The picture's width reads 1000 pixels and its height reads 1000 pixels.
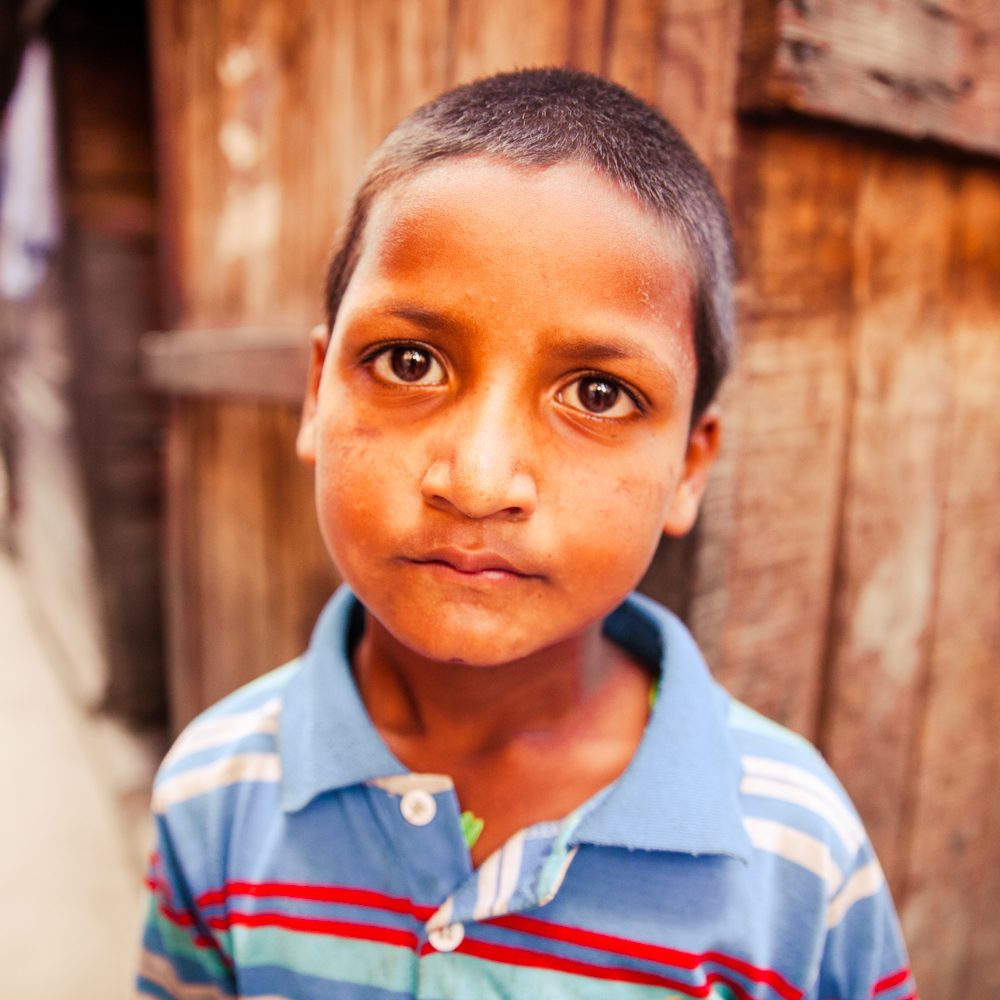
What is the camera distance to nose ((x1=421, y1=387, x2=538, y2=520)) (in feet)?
2.25

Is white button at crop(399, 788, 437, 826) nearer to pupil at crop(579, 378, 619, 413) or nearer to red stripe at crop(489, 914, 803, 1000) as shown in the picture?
red stripe at crop(489, 914, 803, 1000)

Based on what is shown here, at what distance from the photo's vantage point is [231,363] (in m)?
1.77

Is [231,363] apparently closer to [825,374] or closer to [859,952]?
[825,374]

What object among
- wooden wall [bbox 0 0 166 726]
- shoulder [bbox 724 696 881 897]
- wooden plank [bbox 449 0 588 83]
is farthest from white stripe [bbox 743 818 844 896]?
wooden wall [bbox 0 0 166 726]

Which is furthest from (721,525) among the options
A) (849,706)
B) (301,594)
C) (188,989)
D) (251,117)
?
(251,117)

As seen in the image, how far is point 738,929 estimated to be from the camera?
0.79 meters

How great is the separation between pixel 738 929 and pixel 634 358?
0.54 metres

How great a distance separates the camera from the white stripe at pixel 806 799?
85cm

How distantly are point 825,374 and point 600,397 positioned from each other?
0.44 meters

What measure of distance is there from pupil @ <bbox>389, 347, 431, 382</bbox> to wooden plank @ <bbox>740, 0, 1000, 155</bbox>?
47 cm

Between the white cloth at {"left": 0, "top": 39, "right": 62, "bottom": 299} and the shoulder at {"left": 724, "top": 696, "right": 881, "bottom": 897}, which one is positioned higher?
the white cloth at {"left": 0, "top": 39, "right": 62, "bottom": 299}

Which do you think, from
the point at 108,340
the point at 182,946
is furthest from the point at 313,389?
the point at 108,340

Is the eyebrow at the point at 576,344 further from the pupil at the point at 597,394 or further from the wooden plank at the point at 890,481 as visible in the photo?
the wooden plank at the point at 890,481

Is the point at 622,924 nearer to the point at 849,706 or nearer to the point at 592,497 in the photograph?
the point at 592,497
